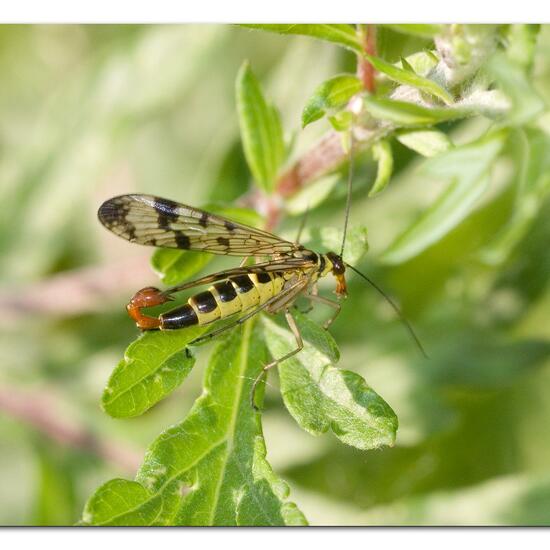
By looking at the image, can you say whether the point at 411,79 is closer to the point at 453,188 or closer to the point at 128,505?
the point at 453,188

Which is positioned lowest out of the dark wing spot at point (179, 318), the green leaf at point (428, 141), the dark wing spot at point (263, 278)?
the dark wing spot at point (263, 278)

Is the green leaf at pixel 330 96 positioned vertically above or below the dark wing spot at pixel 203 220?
above

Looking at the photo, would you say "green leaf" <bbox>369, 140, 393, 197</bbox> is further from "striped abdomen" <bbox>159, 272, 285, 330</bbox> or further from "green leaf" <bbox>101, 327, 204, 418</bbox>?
"green leaf" <bbox>101, 327, 204, 418</bbox>

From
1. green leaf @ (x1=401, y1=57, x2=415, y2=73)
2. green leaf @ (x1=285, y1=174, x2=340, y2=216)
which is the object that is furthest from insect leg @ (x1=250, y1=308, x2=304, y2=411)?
green leaf @ (x1=401, y1=57, x2=415, y2=73)

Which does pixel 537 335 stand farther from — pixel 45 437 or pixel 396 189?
pixel 45 437

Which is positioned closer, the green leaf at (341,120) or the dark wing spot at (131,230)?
the green leaf at (341,120)
